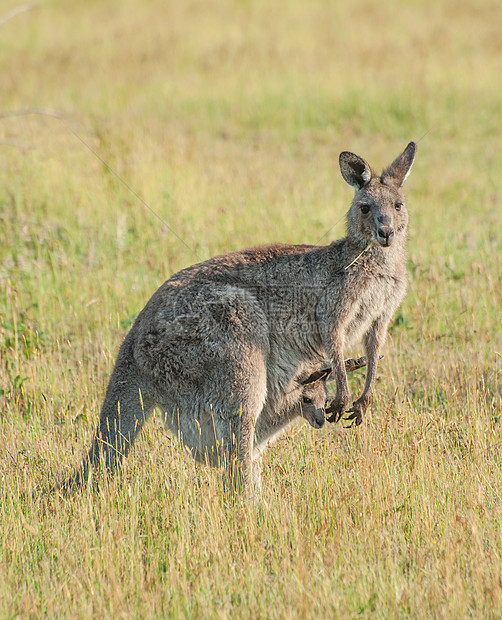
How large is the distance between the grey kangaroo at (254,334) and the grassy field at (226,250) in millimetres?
289

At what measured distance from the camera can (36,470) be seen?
5.01 m

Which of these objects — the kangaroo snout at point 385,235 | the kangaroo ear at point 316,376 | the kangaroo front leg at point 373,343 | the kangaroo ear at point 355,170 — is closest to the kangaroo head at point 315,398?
the kangaroo ear at point 316,376

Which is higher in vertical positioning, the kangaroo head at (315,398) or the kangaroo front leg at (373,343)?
the kangaroo front leg at (373,343)

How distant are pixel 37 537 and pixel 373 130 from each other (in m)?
11.6

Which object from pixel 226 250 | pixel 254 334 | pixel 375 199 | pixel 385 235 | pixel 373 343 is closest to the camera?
pixel 254 334

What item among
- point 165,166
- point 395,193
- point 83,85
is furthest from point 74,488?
point 83,85

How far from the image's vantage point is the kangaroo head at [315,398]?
17.0ft

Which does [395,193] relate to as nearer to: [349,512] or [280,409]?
[280,409]

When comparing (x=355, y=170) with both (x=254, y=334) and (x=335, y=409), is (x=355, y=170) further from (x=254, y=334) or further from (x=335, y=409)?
(x=335, y=409)

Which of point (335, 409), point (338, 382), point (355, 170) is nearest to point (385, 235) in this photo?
point (355, 170)

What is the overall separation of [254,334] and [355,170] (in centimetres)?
133

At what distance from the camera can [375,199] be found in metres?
5.27

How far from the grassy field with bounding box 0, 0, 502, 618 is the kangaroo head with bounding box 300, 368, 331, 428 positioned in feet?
0.64

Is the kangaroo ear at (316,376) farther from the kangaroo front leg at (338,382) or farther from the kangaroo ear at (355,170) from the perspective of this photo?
the kangaroo ear at (355,170)
